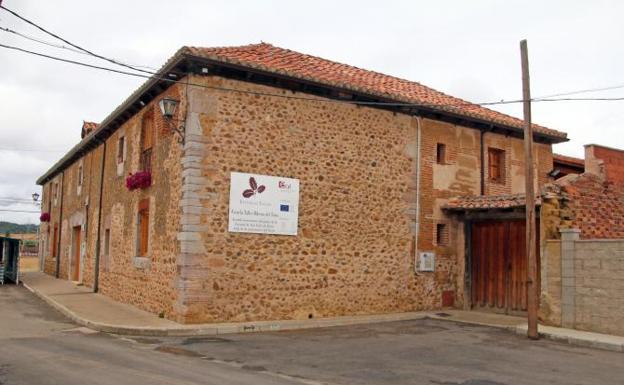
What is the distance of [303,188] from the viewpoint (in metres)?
12.9

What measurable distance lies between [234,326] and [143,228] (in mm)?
4812

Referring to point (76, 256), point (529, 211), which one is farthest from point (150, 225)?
point (76, 256)

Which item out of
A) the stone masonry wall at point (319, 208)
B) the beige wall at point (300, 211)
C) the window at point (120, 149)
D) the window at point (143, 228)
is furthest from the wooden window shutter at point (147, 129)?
the stone masonry wall at point (319, 208)

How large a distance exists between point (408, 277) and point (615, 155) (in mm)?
5594

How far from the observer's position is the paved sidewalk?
10523 mm

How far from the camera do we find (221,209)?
11828mm

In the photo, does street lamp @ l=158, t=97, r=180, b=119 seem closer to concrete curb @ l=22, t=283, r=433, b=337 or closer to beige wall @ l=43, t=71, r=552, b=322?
beige wall @ l=43, t=71, r=552, b=322

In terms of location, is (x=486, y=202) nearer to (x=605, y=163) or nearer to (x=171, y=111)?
(x=605, y=163)

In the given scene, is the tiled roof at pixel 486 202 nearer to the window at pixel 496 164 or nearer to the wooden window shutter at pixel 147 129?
the window at pixel 496 164

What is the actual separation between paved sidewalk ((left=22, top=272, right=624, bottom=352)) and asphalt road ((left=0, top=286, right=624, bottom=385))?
Answer: 0.36 metres

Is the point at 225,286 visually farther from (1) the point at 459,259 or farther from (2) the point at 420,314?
(1) the point at 459,259

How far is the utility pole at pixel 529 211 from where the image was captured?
1087 centimetres

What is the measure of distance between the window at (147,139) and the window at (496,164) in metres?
9.41

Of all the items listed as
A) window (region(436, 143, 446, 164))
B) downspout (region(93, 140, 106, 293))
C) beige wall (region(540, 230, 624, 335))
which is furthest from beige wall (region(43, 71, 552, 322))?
beige wall (region(540, 230, 624, 335))
